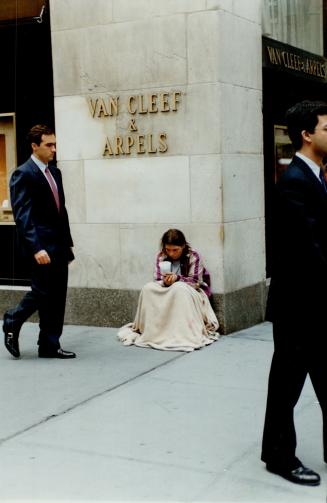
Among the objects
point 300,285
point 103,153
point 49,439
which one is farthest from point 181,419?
point 103,153

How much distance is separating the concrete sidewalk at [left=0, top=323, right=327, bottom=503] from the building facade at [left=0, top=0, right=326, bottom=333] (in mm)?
980

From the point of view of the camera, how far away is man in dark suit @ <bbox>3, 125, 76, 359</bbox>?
6.82 metres

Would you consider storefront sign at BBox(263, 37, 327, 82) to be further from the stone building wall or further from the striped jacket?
the striped jacket

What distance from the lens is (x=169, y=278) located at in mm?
7426

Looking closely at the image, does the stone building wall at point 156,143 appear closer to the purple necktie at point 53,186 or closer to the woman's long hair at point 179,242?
the woman's long hair at point 179,242

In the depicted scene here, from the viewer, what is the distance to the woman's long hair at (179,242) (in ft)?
24.5

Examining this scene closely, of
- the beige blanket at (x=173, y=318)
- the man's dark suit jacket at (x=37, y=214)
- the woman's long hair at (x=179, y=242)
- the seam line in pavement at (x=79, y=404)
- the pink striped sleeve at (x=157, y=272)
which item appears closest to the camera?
the seam line in pavement at (x=79, y=404)

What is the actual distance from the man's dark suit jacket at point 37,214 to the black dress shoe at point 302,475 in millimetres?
3183

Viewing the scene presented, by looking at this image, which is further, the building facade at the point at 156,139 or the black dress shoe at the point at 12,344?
the building facade at the point at 156,139

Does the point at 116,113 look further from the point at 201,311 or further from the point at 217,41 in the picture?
the point at 201,311

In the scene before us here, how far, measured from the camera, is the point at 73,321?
8.48 meters

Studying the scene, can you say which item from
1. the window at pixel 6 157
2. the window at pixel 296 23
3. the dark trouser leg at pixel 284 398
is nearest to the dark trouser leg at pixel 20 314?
the window at pixel 6 157

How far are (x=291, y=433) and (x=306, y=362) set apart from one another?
0.38 meters

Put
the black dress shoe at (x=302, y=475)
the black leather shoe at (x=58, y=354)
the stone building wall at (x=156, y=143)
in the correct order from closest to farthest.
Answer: the black dress shoe at (x=302, y=475) < the black leather shoe at (x=58, y=354) < the stone building wall at (x=156, y=143)
